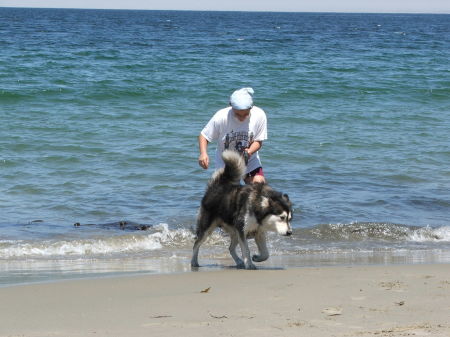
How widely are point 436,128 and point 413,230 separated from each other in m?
8.28

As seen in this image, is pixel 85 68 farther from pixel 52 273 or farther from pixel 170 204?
pixel 52 273

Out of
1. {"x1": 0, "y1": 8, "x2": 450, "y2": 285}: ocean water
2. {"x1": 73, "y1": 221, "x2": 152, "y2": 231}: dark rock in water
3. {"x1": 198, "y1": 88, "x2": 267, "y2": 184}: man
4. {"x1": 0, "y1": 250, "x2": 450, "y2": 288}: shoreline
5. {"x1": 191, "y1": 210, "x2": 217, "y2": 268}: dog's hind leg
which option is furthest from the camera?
{"x1": 73, "y1": 221, "x2": 152, "y2": 231}: dark rock in water

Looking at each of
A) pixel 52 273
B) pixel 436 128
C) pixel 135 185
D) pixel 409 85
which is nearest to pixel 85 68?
pixel 409 85

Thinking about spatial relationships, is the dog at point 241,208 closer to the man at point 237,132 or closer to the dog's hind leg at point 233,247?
the dog's hind leg at point 233,247

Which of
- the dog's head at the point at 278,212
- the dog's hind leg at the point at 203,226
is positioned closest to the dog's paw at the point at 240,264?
the dog's hind leg at the point at 203,226

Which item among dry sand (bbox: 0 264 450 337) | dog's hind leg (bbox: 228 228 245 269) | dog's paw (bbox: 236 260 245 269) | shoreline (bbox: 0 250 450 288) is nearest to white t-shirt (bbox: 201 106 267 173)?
dog's hind leg (bbox: 228 228 245 269)

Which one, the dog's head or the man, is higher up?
the man

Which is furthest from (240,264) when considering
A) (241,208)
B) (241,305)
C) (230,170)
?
(241,305)

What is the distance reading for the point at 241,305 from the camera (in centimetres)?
550

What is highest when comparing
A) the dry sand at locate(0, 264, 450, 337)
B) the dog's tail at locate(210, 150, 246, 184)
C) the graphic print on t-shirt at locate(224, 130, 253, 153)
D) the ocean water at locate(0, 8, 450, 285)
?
the graphic print on t-shirt at locate(224, 130, 253, 153)

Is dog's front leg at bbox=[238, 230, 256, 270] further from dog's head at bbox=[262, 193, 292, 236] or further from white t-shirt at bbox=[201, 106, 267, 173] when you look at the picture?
white t-shirt at bbox=[201, 106, 267, 173]

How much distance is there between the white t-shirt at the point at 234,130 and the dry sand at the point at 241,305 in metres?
1.32

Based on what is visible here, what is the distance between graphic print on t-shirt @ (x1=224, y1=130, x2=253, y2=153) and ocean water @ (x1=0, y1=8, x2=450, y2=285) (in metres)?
1.16

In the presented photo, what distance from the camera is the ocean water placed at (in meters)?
8.84
